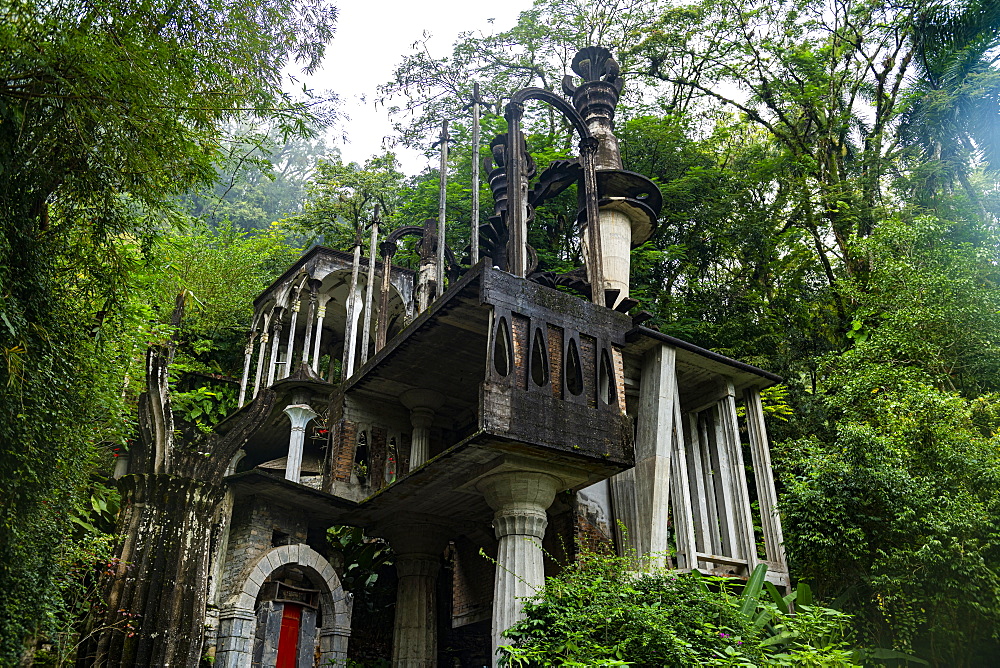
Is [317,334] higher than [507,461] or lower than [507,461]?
higher

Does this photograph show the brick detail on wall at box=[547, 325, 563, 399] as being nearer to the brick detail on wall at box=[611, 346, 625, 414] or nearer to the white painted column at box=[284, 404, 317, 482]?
the brick detail on wall at box=[611, 346, 625, 414]

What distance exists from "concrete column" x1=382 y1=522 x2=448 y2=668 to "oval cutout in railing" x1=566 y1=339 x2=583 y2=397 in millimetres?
4416

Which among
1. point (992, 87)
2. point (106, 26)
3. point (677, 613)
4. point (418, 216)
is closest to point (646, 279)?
point (418, 216)

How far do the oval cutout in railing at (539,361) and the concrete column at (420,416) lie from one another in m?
3.58

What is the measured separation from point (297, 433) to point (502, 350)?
299 inches

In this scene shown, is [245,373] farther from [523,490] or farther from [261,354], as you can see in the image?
[523,490]

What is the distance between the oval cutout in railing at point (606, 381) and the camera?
1060cm

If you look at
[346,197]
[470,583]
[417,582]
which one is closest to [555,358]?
[417,582]

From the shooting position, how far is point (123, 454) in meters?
16.2

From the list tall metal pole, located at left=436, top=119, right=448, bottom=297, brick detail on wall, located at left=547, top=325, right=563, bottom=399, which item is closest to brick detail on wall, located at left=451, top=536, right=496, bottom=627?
tall metal pole, located at left=436, top=119, right=448, bottom=297

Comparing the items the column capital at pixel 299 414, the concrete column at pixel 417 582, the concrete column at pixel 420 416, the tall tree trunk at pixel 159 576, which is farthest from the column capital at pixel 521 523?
the column capital at pixel 299 414

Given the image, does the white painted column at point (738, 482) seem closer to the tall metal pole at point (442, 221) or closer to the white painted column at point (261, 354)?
the tall metal pole at point (442, 221)

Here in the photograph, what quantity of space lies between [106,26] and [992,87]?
→ 63.4ft

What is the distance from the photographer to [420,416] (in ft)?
45.3
